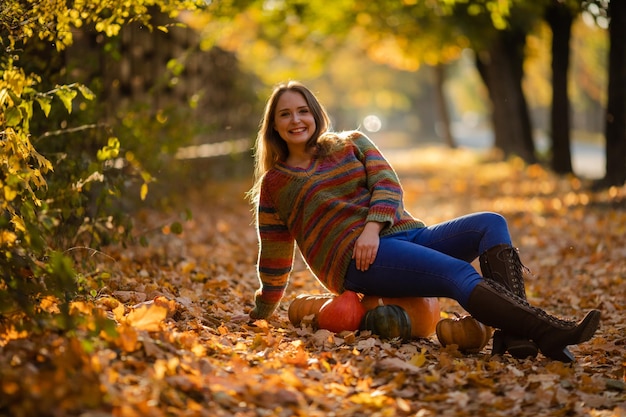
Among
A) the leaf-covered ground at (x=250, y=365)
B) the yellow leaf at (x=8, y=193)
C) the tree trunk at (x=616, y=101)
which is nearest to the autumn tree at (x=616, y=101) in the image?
the tree trunk at (x=616, y=101)

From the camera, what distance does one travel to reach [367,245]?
454 centimetres

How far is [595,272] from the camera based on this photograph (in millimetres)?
7465

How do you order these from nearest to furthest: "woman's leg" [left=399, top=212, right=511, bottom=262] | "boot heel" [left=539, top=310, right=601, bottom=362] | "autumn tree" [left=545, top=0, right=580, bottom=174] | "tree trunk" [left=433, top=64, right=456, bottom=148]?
"boot heel" [left=539, top=310, right=601, bottom=362] < "woman's leg" [left=399, top=212, right=511, bottom=262] < "autumn tree" [left=545, top=0, right=580, bottom=174] < "tree trunk" [left=433, top=64, right=456, bottom=148]

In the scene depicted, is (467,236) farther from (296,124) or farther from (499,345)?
(296,124)

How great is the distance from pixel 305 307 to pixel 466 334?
1.05 metres

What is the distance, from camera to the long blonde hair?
496 cm

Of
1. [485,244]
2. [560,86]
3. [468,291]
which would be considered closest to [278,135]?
[485,244]

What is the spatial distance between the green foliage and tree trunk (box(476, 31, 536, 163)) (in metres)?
14.9

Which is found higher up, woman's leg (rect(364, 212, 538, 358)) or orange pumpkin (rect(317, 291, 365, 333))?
woman's leg (rect(364, 212, 538, 358))

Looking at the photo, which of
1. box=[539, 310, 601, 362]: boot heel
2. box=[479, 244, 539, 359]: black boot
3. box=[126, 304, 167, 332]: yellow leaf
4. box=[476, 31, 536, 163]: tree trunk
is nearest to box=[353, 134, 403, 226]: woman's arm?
box=[479, 244, 539, 359]: black boot

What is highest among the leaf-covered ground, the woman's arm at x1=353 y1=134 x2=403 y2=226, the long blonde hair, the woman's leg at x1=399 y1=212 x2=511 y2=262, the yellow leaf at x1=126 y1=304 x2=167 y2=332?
the long blonde hair

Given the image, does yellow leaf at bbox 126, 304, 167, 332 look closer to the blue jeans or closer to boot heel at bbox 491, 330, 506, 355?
the blue jeans

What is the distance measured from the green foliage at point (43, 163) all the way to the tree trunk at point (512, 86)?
14.9 metres

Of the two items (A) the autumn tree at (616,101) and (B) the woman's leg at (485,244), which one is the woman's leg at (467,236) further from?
(A) the autumn tree at (616,101)
